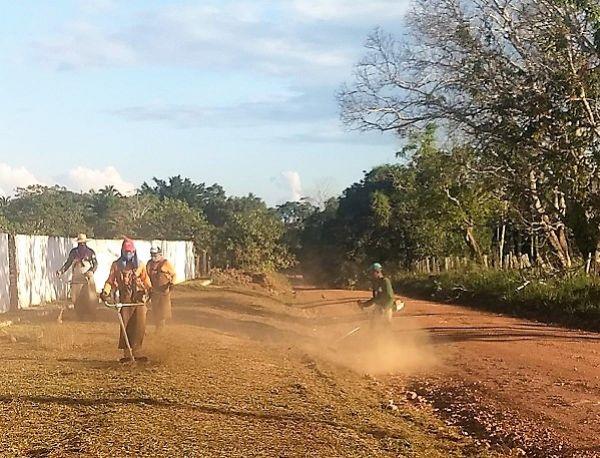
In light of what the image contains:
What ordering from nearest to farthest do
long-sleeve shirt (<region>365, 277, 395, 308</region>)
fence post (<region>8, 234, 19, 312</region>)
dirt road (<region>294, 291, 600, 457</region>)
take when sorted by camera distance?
dirt road (<region>294, 291, 600, 457</region>), long-sleeve shirt (<region>365, 277, 395, 308</region>), fence post (<region>8, 234, 19, 312</region>)

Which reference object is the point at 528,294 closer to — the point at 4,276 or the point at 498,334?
the point at 498,334

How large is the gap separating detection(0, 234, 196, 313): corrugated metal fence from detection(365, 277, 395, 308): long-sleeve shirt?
8942 mm

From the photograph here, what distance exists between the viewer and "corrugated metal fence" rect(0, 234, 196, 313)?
21.1 meters

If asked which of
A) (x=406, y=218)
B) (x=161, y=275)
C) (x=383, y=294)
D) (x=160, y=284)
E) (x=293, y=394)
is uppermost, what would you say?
(x=406, y=218)

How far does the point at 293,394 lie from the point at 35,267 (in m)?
14.0

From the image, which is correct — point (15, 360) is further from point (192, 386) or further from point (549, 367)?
point (549, 367)

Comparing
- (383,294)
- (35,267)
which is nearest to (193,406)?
(383,294)

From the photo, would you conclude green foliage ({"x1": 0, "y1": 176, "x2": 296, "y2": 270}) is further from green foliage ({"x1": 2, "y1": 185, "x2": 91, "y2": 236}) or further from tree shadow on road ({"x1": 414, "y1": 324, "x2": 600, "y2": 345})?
tree shadow on road ({"x1": 414, "y1": 324, "x2": 600, "y2": 345})

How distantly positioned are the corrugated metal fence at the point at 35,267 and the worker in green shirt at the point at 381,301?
8851mm

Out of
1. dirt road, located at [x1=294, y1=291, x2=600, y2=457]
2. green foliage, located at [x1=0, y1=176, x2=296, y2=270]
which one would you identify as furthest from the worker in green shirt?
green foliage, located at [x1=0, y1=176, x2=296, y2=270]

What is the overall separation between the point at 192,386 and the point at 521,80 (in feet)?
49.8

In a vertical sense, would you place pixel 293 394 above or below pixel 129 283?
below

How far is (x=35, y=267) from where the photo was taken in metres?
23.5

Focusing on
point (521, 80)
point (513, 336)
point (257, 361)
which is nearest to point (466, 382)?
point (257, 361)
